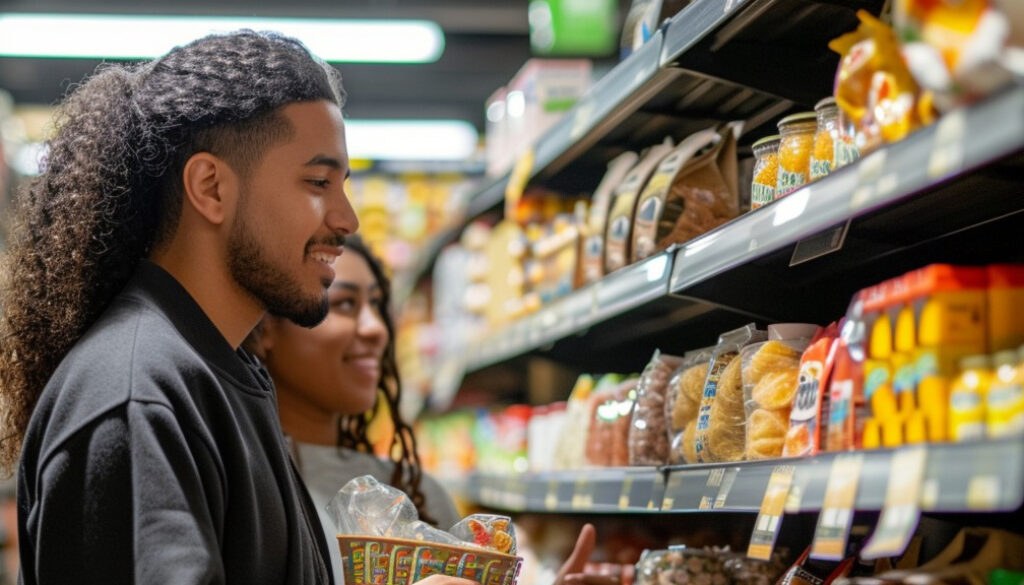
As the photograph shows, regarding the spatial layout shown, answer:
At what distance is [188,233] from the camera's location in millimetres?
1760

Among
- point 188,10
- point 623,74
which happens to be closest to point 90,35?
point 188,10

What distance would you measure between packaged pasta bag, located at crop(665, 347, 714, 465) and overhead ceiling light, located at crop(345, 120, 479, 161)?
16.6 feet

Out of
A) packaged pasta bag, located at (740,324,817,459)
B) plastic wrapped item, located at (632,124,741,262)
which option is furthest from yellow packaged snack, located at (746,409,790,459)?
plastic wrapped item, located at (632,124,741,262)

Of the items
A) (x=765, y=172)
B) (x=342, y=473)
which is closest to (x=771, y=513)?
(x=765, y=172)

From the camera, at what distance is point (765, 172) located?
187 centimetres

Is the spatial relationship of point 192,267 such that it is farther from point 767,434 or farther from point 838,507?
point 838,507

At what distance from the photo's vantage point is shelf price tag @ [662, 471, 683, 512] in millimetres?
1870

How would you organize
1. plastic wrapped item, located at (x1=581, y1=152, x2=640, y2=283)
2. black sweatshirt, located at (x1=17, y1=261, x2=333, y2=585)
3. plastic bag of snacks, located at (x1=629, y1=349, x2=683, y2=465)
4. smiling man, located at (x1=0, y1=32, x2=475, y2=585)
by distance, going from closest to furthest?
black sweatshirt, located at (x1=17, y1=261, x2=333, y2=585) < smiling man, located at (x1=0, y1=32, x2=475, y2=585) < plastic bag of snacks, located at (x1=629, y1=349, x2=683, y2=465) < plastic wrapped item, located at (x1=581, y1=152, x2=640, y2=283)

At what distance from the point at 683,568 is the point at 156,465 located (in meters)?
0.91

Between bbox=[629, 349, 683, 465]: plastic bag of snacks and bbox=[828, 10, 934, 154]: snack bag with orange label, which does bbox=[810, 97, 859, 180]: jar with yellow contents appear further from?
bbox=[629, 349, 683, 465]: plastic bag of snacks

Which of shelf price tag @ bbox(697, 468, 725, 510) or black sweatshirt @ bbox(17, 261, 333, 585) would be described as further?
shelf price tag @ bbox(697, 468, 725, 510)

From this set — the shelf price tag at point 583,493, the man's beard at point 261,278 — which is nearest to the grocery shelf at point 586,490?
the shelf price tag at point 583,493

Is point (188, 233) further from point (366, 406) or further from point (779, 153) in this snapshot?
point (366, 406)

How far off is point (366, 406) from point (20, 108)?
4.65 meters
